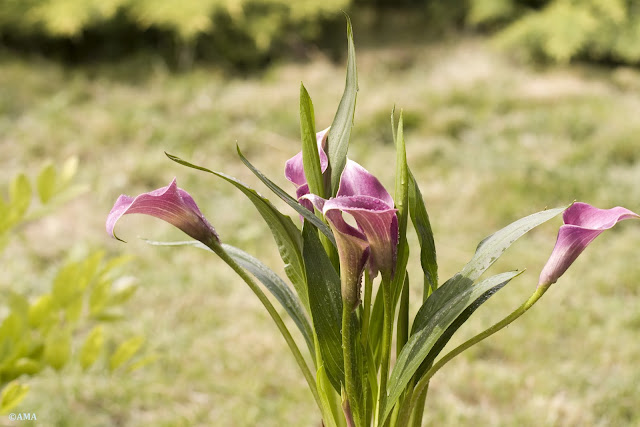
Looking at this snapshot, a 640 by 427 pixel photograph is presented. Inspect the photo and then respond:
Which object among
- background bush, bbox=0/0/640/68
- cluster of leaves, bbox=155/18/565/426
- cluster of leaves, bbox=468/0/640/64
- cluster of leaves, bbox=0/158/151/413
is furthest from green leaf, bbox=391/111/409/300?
cluster of leaves, bbox=468/0/640/64

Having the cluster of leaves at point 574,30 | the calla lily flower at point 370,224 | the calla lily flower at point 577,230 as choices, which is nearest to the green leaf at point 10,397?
the calla lily flower at point 370,224

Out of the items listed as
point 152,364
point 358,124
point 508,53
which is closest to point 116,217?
point 152,364

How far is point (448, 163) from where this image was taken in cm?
334

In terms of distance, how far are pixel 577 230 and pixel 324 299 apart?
0.87 feet

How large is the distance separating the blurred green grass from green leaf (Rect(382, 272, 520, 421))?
2.17 ft

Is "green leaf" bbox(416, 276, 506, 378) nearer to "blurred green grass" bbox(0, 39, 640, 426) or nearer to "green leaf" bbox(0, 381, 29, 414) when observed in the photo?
"green leaf" bbox(0, 381, 29, 414)

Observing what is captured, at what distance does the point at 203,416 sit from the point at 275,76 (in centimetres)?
325

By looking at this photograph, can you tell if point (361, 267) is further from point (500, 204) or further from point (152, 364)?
point (500, 204)

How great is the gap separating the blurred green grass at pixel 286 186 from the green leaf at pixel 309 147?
59cm

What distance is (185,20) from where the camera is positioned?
4.39 metres

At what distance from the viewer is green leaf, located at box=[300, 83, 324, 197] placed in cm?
68

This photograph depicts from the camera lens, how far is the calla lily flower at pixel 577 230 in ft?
2.07

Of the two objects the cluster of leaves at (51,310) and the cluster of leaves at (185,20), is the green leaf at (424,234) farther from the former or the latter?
the cluster of leaves at (185,20)

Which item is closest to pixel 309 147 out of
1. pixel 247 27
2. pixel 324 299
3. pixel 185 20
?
pixel 324 299
